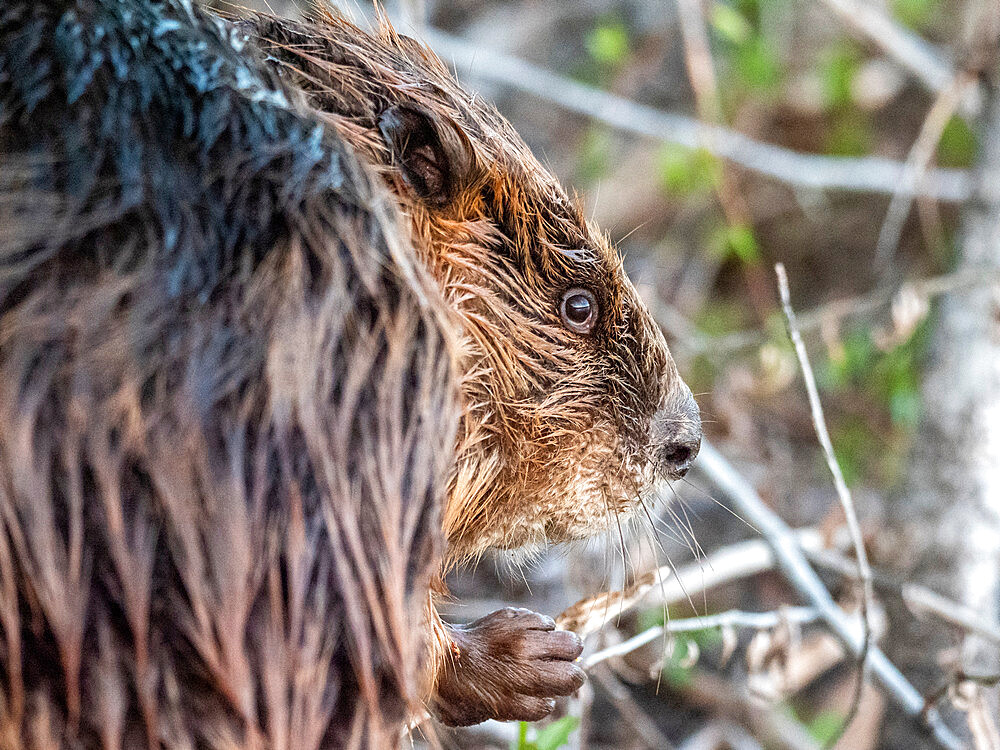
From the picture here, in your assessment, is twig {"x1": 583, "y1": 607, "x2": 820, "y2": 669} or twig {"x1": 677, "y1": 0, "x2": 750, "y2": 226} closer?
twig {"x1": 583, "y1": 607, "x2": 820, "y2": 669}

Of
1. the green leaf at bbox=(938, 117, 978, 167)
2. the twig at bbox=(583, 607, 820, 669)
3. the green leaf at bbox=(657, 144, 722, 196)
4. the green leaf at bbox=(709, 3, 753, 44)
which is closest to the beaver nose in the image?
the twig at bbox=(583, 607, 820, 669)

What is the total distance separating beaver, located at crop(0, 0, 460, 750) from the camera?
1.20 meters

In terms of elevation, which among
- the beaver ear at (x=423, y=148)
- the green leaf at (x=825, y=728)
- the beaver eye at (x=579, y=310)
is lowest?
the green leaf at (x=825, y=728)

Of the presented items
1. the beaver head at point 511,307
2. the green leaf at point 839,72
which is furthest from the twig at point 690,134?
the beaver head at point 511,307

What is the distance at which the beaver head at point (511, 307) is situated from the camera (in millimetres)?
1718

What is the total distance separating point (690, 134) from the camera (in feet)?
13.6

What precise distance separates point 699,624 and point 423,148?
1.21 meters

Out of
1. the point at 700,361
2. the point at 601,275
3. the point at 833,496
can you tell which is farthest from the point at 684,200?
the point at 601,275

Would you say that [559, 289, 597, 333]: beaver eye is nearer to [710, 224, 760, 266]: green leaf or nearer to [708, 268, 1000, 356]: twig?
[708, 268, 1000, 356]: twig

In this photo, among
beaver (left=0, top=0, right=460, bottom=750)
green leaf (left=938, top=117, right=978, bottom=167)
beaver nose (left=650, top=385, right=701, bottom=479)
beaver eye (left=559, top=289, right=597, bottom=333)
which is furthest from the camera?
green leaf (left=938, top=117, right=978, bottom=167)

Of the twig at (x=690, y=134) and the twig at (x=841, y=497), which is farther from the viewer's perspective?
the twig at (x=690, y=134)

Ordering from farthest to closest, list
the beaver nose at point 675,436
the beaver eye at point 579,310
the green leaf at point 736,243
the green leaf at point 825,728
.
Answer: the green leaf at point 736,243
the green leaf at point 825,728
the beaver nose at point 675,436
the beaver eye at point 579,310

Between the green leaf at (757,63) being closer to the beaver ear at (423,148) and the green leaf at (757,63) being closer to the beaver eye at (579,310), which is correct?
the beaver eye at (579,310)

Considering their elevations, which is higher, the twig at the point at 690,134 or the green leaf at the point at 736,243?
the twig at the point at 690,134
